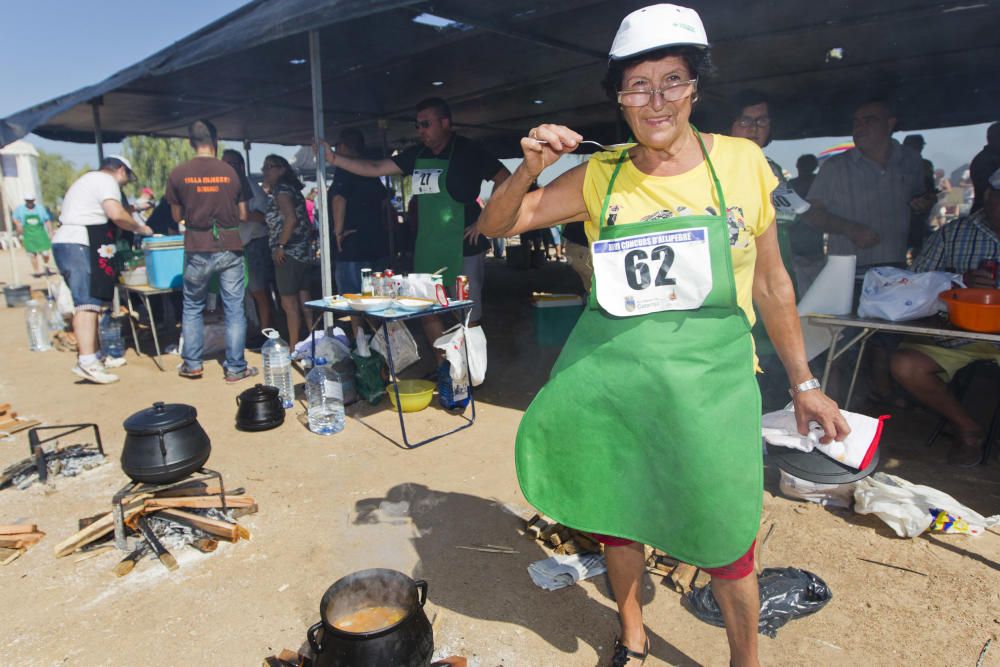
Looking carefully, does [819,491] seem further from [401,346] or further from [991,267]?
[401,346]

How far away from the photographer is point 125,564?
282 cm

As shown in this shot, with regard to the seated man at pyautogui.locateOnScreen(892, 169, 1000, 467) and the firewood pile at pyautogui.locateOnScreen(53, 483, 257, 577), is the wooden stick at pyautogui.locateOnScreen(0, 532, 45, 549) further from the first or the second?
the seated man at pyautogui.locateOnScreen(892, 169, 1000, 467)

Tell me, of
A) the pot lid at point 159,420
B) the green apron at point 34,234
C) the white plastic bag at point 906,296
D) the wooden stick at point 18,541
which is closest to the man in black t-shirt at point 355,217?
the pot lid at point 159,420

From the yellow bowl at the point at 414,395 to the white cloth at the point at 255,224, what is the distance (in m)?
2.76

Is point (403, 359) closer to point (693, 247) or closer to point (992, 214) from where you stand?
point (693, 247)

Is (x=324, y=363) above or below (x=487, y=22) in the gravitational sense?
below

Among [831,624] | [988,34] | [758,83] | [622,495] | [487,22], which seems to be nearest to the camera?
[622,495]

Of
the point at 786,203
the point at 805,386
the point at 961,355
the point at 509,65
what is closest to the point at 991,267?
the point at 961,355

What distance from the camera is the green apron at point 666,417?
1723 millimetres

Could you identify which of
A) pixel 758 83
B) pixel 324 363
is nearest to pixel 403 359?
pixel 324 363

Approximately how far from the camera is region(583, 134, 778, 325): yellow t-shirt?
1781 millimetres

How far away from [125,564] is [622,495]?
2330 millimetres

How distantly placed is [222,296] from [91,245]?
5.24 feet

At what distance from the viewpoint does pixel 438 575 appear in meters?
2.78
